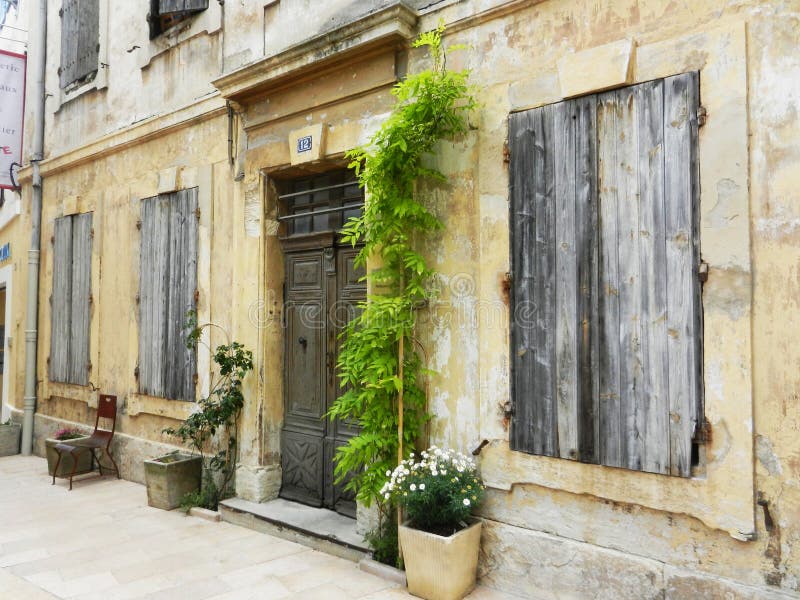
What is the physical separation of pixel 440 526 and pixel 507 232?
1.96 metres

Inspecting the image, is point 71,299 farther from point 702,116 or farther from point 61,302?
point 702,116

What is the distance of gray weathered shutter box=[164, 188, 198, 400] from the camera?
652 cm

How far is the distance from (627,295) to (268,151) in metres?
3.59

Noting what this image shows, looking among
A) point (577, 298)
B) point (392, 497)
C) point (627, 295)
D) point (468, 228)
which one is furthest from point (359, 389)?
point (627, 295)

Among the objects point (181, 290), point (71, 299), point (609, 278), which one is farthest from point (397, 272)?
point (71, 299)

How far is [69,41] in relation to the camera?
8.63 metres

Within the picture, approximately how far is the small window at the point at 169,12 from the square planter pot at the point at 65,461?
4.85 m

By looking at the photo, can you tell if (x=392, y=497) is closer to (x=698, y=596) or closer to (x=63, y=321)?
(x=698, y=596)

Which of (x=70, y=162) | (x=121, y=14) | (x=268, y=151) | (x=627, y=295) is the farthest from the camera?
(x=70, y=162)

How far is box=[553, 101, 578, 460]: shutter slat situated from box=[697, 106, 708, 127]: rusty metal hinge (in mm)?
717

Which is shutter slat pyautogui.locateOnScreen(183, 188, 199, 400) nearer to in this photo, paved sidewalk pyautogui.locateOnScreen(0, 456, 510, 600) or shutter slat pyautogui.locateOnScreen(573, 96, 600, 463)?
paved sidewalk pyautogui.locateOnScreen(0, 456, 510, 600)

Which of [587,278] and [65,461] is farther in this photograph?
[65,461]

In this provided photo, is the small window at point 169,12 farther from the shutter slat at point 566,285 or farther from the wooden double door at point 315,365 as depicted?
the shutter slat at point 566,285

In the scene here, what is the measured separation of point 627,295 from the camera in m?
3.60
